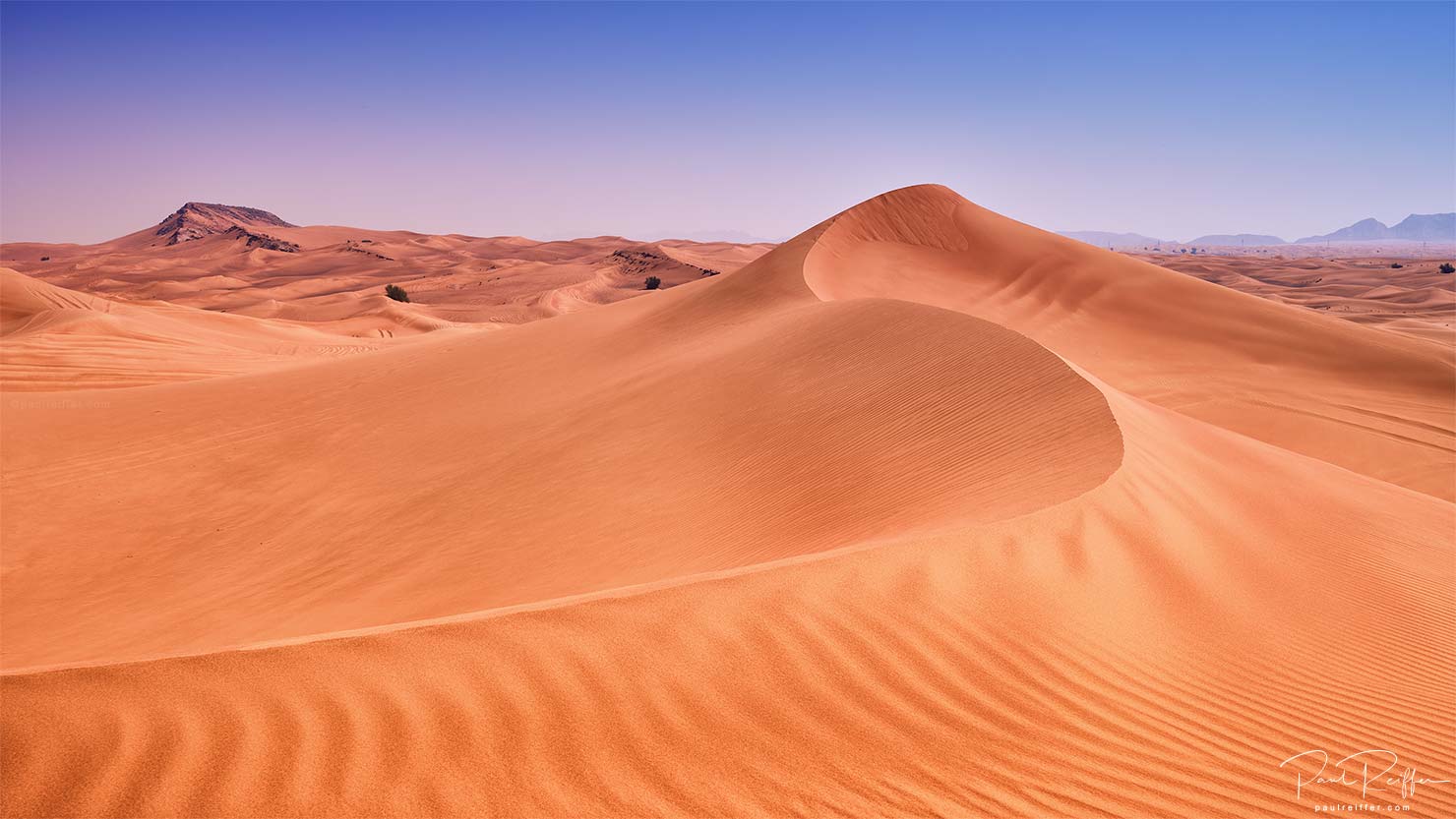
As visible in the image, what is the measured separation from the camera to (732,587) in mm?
4363

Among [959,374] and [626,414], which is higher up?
[959,374]

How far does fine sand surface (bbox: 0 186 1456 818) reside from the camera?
3062 millimetres

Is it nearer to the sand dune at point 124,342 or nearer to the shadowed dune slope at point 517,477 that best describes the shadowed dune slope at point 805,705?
the shadowed dune slope at point 517,477

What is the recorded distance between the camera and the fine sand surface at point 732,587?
3062mm

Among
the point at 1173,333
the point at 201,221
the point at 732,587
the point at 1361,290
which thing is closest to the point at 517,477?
the point at 732,587

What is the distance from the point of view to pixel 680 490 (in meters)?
9.02

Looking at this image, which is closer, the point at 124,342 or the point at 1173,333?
the point at 1173,333

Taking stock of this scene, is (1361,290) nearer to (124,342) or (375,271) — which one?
(124,342)

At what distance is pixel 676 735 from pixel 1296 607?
4781 millimetres

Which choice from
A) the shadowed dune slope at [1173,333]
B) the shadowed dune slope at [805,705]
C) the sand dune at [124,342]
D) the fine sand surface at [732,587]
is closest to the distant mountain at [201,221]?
the sand dune at [124,342]

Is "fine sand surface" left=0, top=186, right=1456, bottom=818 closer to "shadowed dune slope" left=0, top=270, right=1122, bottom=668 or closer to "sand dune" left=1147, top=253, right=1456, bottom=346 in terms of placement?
"shadowed dune slope" left=0, top=270, right=1122, bottom=668

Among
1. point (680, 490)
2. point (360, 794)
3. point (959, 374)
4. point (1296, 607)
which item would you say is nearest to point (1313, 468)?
point (959, 374)

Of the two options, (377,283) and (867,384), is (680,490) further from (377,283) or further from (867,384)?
(377,283)

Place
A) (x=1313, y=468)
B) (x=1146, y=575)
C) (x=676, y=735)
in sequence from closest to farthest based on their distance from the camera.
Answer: (x=676, y=735), (x=1146, y=575), (x=1313, y=468)
